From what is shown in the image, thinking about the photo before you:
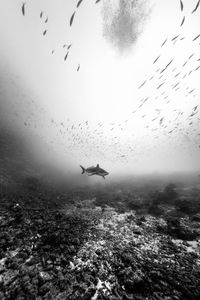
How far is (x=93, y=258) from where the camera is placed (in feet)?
15.6

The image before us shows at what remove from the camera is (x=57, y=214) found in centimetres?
781

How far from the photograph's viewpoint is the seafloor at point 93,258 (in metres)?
3.50

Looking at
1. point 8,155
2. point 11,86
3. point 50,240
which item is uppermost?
point 11,86

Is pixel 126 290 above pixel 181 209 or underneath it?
underneath

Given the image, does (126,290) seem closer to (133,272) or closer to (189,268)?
(133,272)

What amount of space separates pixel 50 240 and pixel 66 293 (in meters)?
2.28

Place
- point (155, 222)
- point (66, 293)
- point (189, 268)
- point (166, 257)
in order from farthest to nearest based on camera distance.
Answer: point (155, 222) < point (166, 257) < point (189, 268) < point (66, 293)

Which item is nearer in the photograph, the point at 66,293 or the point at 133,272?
the point at 66,293

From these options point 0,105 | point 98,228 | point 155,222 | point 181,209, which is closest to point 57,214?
point 98,228

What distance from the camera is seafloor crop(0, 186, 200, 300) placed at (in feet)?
11.5

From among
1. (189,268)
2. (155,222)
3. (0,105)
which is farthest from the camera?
(0,105)

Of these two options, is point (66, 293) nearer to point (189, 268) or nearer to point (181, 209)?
point (189, 268)

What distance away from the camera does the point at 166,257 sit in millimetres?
5086

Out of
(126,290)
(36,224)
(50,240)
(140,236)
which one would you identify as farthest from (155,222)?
(36,224)
